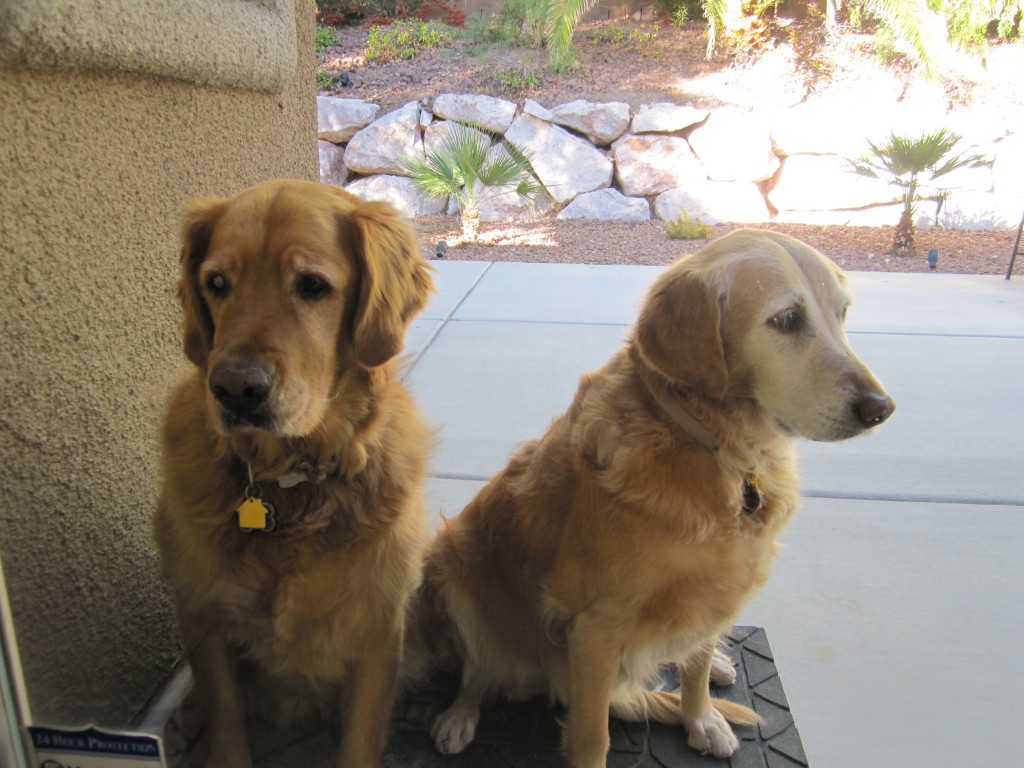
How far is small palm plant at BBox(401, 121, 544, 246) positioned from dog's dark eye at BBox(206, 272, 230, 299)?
330 inches

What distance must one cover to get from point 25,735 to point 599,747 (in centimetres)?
127

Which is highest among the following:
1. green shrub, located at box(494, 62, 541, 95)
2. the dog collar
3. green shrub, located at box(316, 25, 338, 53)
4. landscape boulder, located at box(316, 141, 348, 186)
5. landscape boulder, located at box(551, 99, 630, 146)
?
green shrub, located at box(316, 25, 338, 53)

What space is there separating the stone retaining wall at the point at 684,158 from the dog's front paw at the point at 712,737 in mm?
9749

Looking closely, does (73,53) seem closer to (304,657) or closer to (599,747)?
(304,657)

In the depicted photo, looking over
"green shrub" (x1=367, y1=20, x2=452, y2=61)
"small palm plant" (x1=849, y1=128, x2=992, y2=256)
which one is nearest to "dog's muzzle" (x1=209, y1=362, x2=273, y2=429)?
"small palm plant" (x1=849, y1=128, x2=992, y2=256)

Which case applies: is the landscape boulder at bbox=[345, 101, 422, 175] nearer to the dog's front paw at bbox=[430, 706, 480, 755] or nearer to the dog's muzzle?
the dog's front paw at bbox=[430, 706, 480, 755]

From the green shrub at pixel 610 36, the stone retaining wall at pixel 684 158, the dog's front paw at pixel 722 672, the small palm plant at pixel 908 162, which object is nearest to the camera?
the dog's front paw at pixel 722 672

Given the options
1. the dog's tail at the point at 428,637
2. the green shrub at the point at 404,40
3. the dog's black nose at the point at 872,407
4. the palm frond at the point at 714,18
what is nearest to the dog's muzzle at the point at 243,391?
the dog's tail at the point at 428,637

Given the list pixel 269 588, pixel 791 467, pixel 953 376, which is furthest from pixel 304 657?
pixel 953 376

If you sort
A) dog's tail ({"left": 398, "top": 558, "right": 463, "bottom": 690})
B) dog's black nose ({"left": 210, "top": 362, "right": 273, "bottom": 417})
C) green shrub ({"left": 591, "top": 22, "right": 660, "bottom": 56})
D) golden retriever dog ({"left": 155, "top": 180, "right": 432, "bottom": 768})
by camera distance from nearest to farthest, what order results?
dog's black nose ({"left": 210, "top": 362, "right": 273, "bottom": 417})
golden retriever dog ({"left": 155, "top": 180, "right": 432, "bottom": 768})
dog's tail ({"left": 398, "top": 558, "right": 463, "bottom": 690})
green shrub ({"left": 591, "top": 22, "right": 660, "bottom": 56})

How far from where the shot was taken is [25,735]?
1.44 m

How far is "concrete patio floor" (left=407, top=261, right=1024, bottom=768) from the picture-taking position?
2.41m

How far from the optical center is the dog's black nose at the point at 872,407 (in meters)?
1.80

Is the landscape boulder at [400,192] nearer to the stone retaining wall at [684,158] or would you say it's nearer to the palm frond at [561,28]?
the stone retaining wall at [684,158]
